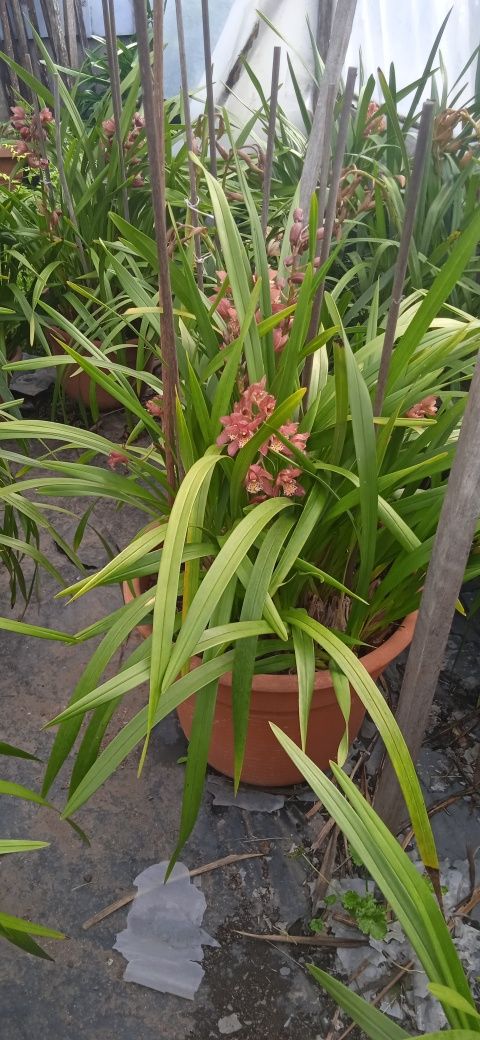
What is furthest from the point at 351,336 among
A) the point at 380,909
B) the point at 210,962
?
the point at 210,962

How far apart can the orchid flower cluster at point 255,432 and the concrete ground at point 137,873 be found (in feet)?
2.06

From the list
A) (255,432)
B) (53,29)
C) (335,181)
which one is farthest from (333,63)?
(53,29)

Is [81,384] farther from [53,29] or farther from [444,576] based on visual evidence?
[444,576]

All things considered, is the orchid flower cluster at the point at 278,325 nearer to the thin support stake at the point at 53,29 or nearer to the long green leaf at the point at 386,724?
the long green leaf at the point at 386,724

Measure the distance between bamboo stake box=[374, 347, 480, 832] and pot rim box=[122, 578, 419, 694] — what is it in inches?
4.2

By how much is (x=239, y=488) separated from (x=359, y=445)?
214mm

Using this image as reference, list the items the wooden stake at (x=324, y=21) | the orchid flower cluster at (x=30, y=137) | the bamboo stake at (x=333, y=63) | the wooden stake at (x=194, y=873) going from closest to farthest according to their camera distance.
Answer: the bamboo stake at (x=333, y=63), the wooden stake at (x=194, y=873), the orchid flower cluster at (x=30, y=137), the wooden stake at (x=324, y=21)

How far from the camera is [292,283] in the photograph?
1013 mm

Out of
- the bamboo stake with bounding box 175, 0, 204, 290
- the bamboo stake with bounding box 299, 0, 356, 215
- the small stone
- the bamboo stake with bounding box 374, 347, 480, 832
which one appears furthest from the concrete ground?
the bamboo stake with bounding box 299, 0, 356, 215

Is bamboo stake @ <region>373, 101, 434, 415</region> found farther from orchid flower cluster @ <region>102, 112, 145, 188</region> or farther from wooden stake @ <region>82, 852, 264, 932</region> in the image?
orchid flower cluster @ <region>102, 112, 145, 188</region>

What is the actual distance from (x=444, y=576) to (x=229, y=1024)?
0.71 m

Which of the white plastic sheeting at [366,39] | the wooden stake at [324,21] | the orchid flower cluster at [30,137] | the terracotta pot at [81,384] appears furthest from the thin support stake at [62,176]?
the wooden stake at [324,21]

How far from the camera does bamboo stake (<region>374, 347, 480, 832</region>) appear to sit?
753 millimetres

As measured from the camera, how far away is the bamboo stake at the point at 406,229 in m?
0.76
